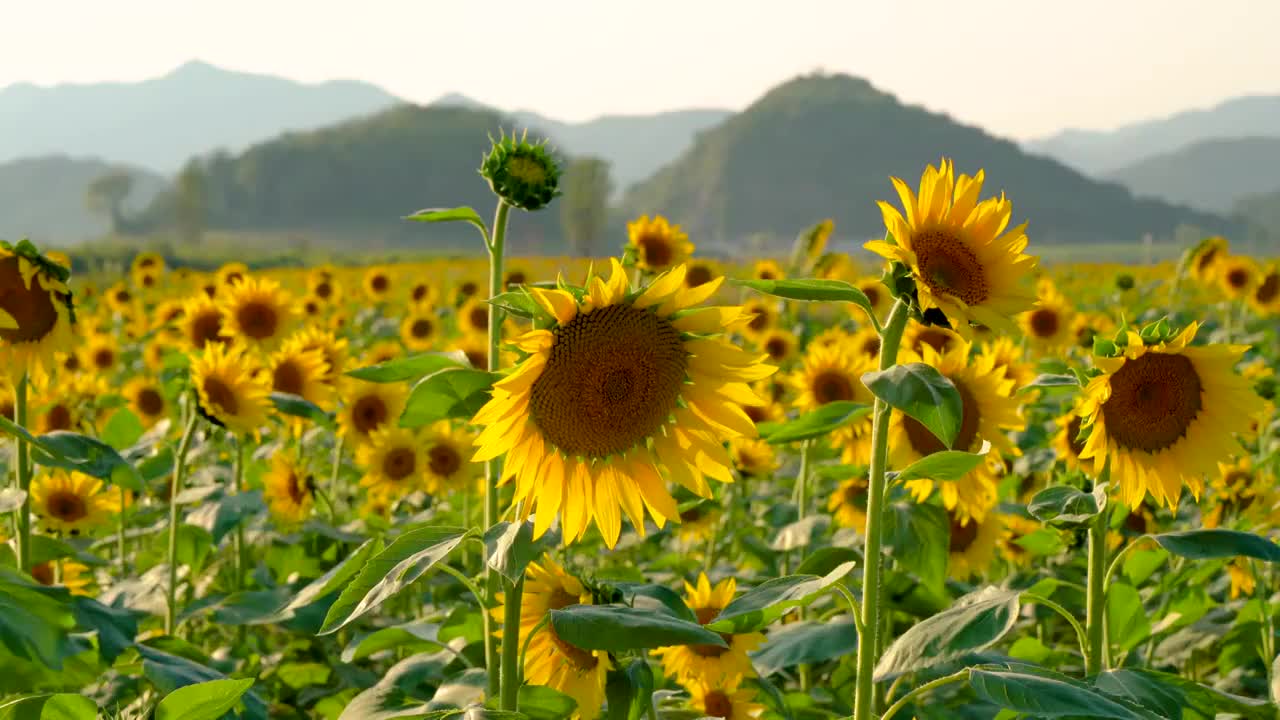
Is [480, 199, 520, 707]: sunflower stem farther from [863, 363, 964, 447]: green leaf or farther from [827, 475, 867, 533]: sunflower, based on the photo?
[827, 475, 867, 533]: sunflower

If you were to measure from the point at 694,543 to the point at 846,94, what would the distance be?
460 ft

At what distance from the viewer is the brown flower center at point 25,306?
253cm

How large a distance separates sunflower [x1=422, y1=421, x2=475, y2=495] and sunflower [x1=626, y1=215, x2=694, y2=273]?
1235mm

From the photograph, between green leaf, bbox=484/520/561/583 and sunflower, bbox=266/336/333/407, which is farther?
sunflower, bbox=266/336/333/407

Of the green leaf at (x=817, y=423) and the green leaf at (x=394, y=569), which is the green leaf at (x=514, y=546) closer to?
the green leaf at (x=394, y=569)

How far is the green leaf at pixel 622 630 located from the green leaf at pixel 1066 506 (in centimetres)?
77

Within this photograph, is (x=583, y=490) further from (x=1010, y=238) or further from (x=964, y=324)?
(x=1010, y=238)

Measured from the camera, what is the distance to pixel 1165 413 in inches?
83.3

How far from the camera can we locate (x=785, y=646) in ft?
7.05

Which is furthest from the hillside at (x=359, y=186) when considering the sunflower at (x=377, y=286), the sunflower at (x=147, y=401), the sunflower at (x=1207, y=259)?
the sunflower at (x=147, y=401)

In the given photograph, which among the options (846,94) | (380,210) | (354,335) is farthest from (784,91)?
(354,335)

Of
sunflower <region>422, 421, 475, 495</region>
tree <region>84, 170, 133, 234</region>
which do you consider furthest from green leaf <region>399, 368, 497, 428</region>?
tree <region>84, 170, 133, 234</region>

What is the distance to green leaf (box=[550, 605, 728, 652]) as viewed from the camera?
4.84 ft

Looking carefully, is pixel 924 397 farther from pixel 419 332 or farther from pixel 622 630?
pixel 419 332
